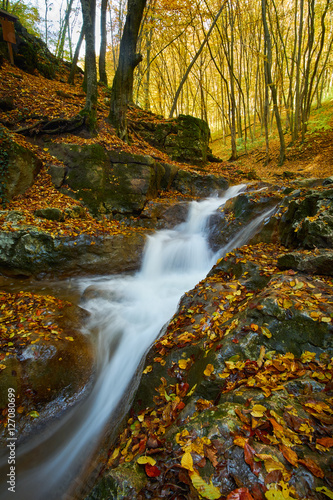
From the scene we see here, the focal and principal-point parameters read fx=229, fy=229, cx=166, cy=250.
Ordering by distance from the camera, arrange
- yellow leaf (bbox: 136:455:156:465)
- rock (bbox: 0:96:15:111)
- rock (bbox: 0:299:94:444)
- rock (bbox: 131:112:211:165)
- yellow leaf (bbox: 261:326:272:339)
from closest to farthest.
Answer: yellow leaf (bbox: 136:455:156:465) → yellow leaf (bbox: 261:326:272:339) → rock (bbox: 0:299:94:444) → rock (bbox: 0:96:15:111) → rock (bbox: 131:112:211:165)

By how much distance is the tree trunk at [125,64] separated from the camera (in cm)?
803

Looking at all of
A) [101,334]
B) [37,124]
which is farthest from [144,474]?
[37,124]

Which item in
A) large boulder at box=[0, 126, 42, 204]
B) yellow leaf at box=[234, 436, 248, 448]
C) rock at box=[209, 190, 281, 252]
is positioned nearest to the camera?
yellow leaf at box=[234, 436, 248, 448]

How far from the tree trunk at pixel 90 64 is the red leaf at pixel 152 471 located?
400 inches

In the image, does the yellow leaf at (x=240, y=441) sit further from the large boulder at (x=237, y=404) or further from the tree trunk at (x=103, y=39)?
the tree trunk at (x=103, y=39)

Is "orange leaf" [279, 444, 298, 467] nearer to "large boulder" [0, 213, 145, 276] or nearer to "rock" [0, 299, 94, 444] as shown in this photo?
"rock" [0, 299, 94, 444]

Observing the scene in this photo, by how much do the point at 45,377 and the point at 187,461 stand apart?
2728mm

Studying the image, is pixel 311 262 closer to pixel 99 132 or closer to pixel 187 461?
pixel 187 461

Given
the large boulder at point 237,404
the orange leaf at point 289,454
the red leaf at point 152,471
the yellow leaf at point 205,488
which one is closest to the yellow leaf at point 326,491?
the large boulder at point 237,404

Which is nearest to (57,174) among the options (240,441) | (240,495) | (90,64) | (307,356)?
(90,64)

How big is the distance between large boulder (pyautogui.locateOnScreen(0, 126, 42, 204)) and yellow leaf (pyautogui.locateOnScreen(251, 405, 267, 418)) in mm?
7713

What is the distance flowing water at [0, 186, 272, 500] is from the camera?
2680 mm

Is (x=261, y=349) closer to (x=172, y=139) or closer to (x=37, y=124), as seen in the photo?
(x=37, y=124)

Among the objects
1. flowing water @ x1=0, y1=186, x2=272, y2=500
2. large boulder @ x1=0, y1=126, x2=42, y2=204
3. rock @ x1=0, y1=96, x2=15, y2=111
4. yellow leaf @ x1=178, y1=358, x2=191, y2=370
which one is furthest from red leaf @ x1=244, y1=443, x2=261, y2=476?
rock @ x1=0, y1=96, x2=15, y2=111
